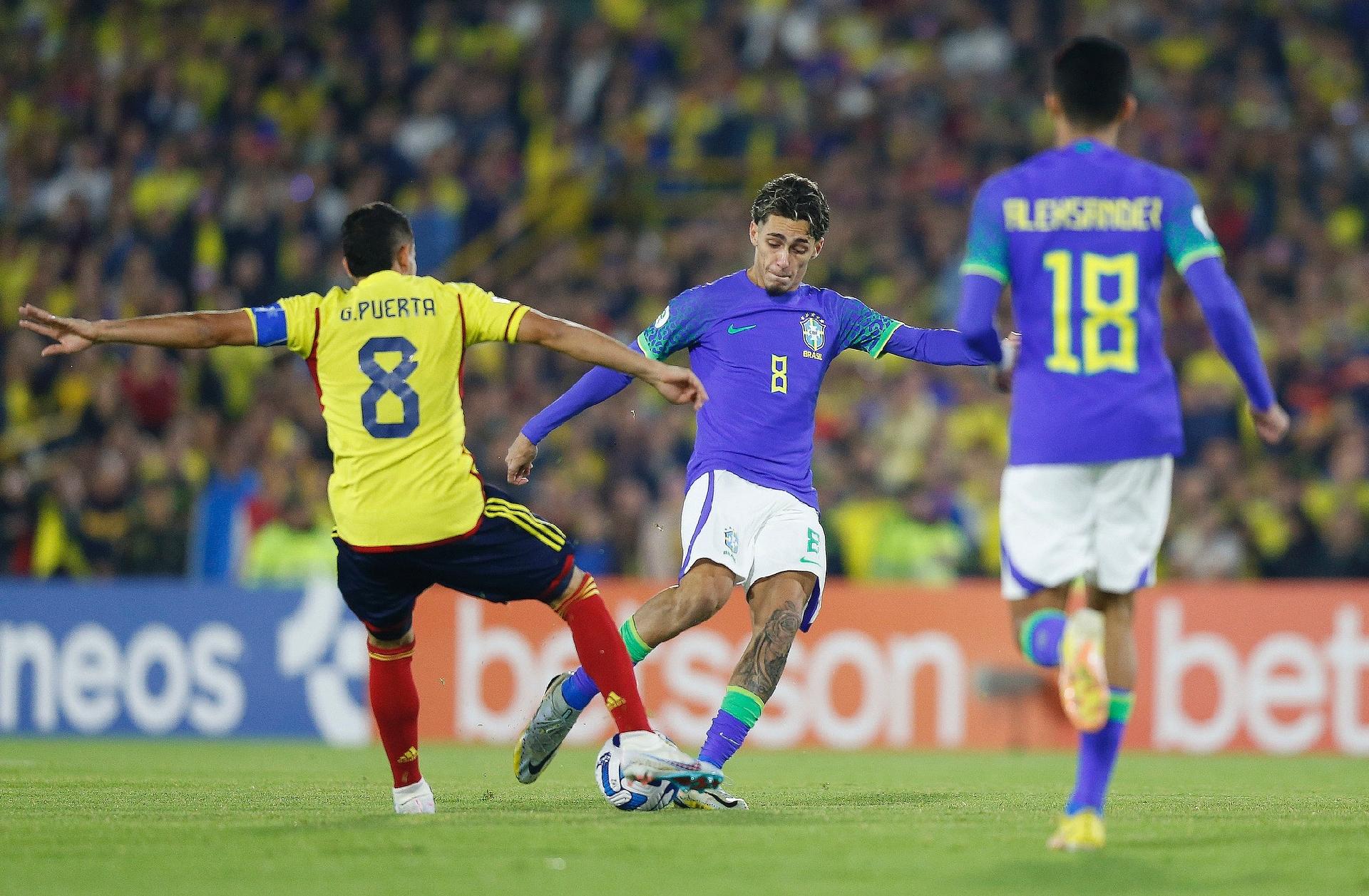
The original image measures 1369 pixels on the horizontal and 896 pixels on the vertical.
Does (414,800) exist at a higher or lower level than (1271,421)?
lower

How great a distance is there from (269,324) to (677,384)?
1418 millimetres

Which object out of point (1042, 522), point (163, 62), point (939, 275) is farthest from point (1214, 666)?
point (163, 62)

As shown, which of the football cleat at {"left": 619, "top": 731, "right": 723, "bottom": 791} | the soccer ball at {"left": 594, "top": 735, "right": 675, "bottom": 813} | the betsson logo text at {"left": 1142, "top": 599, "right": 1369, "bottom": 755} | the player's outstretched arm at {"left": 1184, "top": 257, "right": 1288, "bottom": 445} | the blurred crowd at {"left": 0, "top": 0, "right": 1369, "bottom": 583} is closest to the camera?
the player's outstretched arm at {"left": 1184, "top": 257, "right": 1288, "bottom": 445}

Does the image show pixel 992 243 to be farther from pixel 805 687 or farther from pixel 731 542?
pixel 805 687

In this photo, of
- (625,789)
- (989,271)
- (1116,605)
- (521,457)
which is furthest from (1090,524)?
(521,457)

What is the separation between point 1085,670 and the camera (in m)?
5.24

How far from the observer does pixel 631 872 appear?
5.12 m

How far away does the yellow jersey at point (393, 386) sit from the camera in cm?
641

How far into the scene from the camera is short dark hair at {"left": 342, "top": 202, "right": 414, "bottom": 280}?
6.54m

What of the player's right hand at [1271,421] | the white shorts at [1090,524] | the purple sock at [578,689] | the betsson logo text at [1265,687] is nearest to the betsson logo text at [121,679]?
the betsson logo text at [1265,687]

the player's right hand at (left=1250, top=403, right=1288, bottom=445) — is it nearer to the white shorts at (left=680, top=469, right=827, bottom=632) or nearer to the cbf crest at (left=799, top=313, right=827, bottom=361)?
the white shorts at (left=680, top=469, right=827, bottom=632)

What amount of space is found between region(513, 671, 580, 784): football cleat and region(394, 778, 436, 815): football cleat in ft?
1.70

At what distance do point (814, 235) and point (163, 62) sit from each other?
48.3 ft

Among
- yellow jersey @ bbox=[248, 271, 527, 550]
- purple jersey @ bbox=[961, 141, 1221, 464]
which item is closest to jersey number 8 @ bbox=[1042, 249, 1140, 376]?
purple jersey @ bbox=[961, 141, 1221, 464]
